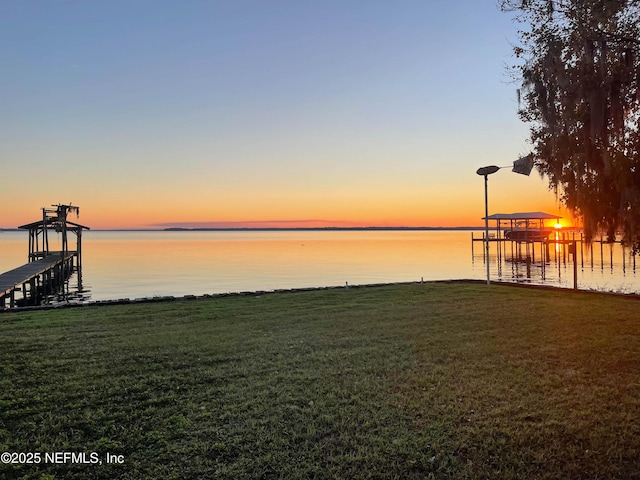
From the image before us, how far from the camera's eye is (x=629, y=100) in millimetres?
5570

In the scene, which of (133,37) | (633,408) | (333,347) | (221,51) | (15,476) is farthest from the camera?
(221,51)

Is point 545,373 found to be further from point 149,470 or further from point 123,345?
point 123,345

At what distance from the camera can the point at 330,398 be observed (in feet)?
13.1

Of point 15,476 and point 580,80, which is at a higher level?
point 580,80

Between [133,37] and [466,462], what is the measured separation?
622 inches

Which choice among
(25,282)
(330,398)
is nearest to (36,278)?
(25,282)

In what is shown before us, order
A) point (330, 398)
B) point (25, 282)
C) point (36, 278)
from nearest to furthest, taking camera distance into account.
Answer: point (330, 398), point (25, 282), point (36, 278)

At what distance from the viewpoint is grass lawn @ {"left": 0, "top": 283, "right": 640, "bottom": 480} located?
9.57ft

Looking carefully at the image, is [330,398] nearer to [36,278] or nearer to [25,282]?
[25,282]

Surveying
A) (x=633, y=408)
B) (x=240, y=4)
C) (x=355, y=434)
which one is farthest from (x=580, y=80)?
(x=240, y=4)

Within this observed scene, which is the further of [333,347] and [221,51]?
[221,51]

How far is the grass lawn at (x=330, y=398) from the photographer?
2916mm

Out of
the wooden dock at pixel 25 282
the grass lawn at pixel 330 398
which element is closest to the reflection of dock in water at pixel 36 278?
the wooden dock at pixel 25 282

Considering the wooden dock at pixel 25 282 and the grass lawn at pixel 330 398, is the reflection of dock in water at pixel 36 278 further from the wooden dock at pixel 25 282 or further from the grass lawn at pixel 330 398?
the grass lawn at pixel 330 398
